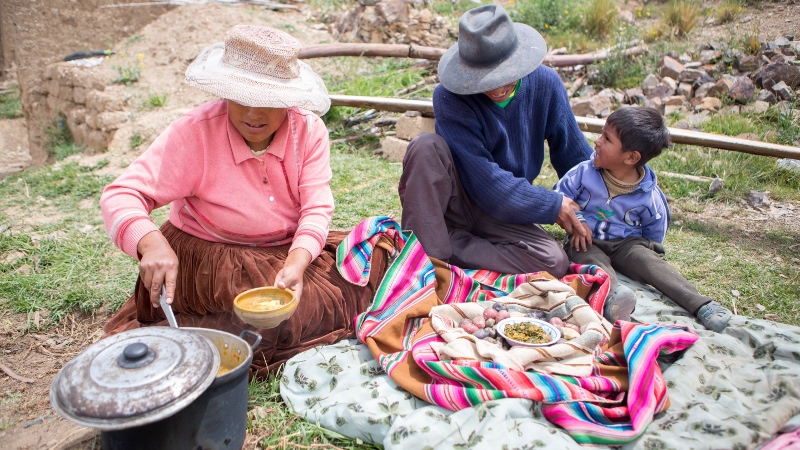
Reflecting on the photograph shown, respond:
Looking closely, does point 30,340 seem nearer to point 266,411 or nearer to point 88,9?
point 266,411

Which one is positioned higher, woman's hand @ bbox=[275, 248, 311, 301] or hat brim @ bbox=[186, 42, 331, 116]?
hat brim @ bbox=[186, 42, 331, 116]

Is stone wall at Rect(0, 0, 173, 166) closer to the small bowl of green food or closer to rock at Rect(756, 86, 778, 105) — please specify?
the small bowl of green food

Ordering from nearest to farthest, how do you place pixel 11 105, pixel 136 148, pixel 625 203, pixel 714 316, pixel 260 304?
pixel 260 304 → pixel 714 316 → pixel 625 203 → pixel 136 148 → pixel 11 105

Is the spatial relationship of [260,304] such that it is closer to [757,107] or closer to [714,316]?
[714,316]

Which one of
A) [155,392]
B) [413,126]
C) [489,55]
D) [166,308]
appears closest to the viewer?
[155,392]

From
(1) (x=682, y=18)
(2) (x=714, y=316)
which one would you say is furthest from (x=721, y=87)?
(2) (x=714, y=316)

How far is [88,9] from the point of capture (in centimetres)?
932

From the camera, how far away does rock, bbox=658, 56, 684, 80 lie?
673 cm

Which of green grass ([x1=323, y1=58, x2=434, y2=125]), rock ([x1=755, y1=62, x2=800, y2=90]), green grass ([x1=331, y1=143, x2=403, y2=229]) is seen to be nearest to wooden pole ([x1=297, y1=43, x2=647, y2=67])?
green grass ([x1=323, y1=58, x2=434, y2=125])

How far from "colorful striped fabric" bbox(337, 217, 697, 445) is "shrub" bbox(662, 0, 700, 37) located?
6.62 meters

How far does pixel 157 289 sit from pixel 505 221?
1.83 meters

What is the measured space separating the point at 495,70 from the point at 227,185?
1371 millimetres

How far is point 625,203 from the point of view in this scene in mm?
3230

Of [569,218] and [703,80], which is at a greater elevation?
[569,218]
